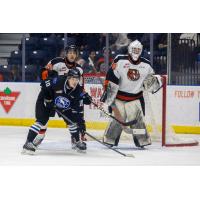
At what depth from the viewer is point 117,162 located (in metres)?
7.78

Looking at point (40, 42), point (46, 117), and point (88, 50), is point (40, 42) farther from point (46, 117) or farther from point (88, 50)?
point (46, 117)

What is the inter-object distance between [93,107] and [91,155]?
220 centimetres

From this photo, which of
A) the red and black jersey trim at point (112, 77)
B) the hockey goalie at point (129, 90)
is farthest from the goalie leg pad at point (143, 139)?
the red and black jersey trim at point (112, 77)

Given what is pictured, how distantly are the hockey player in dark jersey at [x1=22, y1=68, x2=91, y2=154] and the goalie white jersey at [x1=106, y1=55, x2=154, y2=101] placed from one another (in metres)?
0.48

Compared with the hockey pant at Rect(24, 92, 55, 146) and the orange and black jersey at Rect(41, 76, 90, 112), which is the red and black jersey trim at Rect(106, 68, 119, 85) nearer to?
the orange and black jersey at Rect(41, 76, 90, 112)

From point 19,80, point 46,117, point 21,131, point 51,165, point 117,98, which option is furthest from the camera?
point 19,80

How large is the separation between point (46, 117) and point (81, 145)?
528 millimetres

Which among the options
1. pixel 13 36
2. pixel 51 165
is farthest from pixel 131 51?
pixel 13 36

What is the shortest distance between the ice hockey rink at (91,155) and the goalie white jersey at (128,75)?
0.61m

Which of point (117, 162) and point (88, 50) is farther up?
point (88, 50)

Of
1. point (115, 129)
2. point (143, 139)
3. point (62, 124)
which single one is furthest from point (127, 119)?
point (62, 124)

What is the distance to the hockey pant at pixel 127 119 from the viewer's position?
8.63m

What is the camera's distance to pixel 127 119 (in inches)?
340

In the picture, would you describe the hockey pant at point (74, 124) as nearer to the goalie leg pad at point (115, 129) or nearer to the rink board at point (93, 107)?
the goalie leg pad at point (115, 129)
